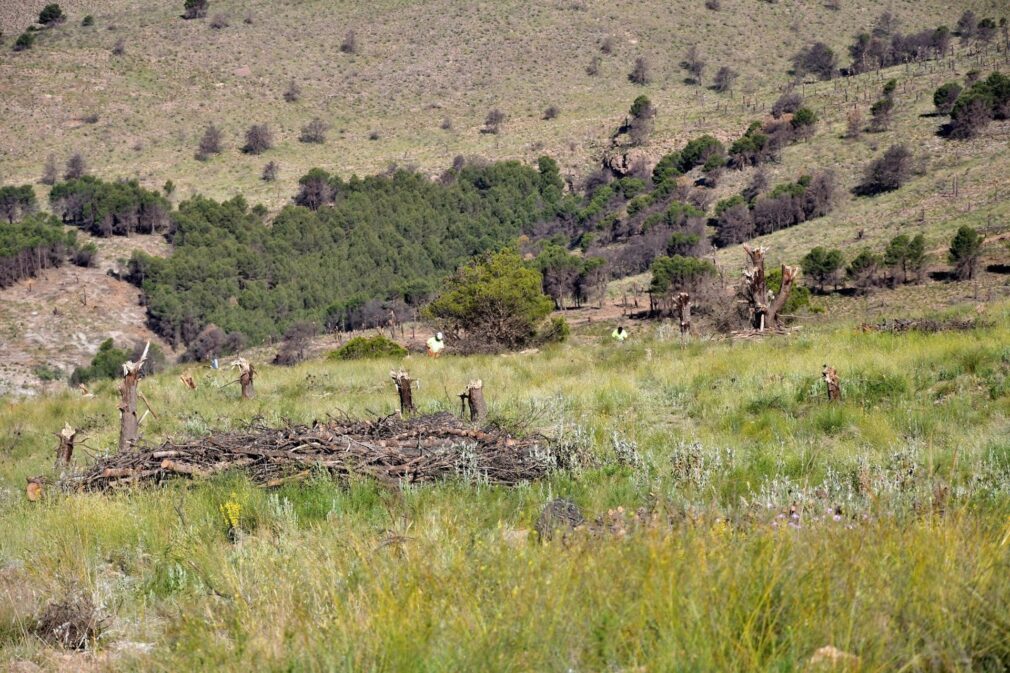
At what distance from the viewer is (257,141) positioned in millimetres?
73875

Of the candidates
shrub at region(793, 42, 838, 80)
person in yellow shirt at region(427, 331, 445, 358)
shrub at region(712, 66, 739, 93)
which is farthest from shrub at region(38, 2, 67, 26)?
person in yellow shirt at region(427, 331, 445, 358)

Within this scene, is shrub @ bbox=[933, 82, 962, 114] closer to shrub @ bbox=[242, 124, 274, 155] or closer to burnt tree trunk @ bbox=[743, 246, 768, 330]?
burnt tree trunk @ bbox=[743, 246, 768, 330]

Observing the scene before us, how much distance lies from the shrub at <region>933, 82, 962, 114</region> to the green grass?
53.0 m

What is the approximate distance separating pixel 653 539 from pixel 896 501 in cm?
188

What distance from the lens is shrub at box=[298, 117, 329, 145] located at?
251 feet

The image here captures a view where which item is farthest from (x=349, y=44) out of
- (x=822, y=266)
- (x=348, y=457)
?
(x=348, y=457)

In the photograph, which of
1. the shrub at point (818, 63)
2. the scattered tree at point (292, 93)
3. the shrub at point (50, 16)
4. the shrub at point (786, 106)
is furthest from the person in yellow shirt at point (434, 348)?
the shrub at point (50, 16)

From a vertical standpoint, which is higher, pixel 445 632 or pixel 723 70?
pixel 723 70

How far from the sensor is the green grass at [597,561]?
7.95ft

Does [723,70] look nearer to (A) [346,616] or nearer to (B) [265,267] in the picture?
(B) [265,267]

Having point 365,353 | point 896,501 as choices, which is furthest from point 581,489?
point 365,353

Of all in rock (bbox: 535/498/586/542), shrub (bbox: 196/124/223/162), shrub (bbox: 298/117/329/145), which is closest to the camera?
rock (bbox: 535/498/586/542)

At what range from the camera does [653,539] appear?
295 cm

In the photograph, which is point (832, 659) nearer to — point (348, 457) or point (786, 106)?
point (348, 457)
